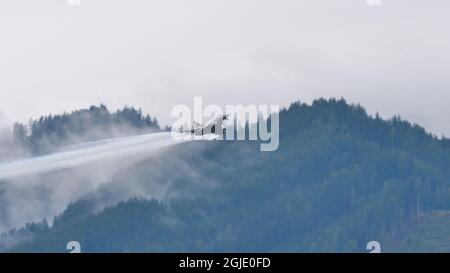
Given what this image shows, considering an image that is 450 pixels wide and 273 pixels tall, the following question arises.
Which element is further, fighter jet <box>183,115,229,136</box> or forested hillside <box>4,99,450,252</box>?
forested hillside <box>4,99,450,252</box>

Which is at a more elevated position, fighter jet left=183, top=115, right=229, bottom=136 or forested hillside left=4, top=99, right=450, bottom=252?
fighter jet left=183, top=115, right=229, bottom=136

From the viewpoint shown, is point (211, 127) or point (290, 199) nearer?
point (211, 127)

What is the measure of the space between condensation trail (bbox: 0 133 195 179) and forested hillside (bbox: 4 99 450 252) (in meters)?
0.93

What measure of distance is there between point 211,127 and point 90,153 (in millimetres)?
5466

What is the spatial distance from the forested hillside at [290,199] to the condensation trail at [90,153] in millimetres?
932

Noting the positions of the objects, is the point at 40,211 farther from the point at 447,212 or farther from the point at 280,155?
the point at 447,212

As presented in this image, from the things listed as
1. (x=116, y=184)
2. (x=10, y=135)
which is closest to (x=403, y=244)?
(x=116, y=184)

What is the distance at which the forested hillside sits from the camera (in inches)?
1906

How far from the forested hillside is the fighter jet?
111cm

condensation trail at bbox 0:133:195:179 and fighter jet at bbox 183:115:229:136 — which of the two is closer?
fighter jet at bbox 183:115:229:136

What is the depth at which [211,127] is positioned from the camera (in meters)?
46.3

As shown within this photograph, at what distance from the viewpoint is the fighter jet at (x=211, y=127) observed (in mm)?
45969

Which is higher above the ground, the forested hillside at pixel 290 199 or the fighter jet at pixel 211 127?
the fighter jet at pixel 211 127

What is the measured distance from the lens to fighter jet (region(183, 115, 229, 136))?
46.0m
